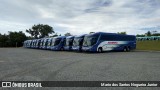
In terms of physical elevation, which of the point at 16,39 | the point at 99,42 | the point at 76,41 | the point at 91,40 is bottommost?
the point at 99,42

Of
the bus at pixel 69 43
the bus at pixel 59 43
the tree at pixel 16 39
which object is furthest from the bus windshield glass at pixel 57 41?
the tree at pixel 16 39

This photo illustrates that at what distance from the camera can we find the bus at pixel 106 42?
3097cm

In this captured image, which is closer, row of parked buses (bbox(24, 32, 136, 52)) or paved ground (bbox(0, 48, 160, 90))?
paved ground (bbox(0, 48, 160, 90))

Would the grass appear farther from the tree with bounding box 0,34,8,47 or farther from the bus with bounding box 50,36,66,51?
the tree with bounding box 0,34,8,47

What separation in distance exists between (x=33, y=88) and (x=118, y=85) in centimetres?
272

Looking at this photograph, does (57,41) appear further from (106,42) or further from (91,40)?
(106,42)

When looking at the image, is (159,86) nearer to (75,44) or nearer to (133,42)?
(75,44)

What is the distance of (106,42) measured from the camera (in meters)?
32.4

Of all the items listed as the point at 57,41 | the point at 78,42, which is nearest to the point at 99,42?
the point at 78,42

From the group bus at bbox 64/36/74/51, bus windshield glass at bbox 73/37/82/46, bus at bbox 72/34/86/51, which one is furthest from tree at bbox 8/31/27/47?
bus at bbox 72/34/86/51

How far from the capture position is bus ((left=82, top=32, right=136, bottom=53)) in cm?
3097

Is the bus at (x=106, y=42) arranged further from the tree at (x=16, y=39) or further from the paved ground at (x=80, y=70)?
the tree at (x=16, y=39)

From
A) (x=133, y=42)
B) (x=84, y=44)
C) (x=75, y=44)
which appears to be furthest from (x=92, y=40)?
(x=133, y=42)

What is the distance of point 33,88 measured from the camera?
22.5 feet
